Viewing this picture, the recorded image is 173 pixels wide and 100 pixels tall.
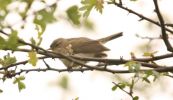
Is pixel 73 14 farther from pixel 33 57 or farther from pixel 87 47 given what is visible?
pixel 87 47

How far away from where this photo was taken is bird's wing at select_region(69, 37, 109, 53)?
8016 mm

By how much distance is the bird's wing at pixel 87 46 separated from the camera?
8.02 metres

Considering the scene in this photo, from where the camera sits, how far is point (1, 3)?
6.95ft

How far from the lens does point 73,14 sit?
84.9 inches

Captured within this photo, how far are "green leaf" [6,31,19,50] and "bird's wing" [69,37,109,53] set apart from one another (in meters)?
5.32

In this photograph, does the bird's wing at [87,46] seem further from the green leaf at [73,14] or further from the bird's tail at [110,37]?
the green leaf at [73,14]

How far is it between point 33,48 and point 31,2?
26.8 inches

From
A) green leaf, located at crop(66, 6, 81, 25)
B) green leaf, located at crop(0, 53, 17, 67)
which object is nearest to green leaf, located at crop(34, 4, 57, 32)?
green leaf, located at crop(66, 6, 81, 25)

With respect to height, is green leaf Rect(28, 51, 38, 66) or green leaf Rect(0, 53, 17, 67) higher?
green leaf Rect(28, 51, 38, 66)

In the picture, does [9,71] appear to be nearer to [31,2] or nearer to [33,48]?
[33,48]

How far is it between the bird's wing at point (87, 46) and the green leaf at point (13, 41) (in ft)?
17.5

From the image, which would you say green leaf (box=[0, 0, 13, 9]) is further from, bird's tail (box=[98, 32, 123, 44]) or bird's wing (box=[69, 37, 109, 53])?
bird's wing (box=[69, 37, 109, 53])

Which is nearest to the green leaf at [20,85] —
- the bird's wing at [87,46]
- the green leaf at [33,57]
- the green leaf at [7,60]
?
the green leaf at [7,60]

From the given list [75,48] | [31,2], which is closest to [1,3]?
[31,2]
